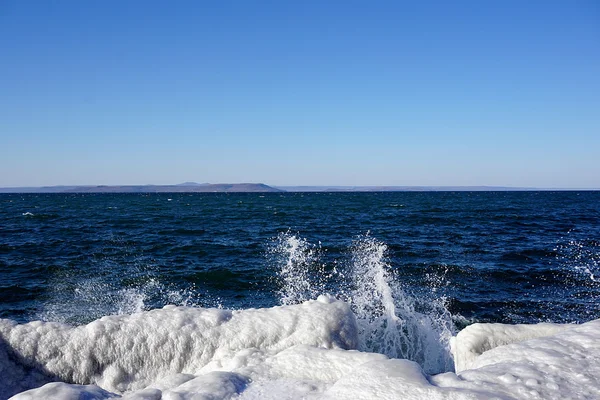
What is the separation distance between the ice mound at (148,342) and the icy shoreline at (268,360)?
0.05 ft

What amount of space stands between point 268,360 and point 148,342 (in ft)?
7.17

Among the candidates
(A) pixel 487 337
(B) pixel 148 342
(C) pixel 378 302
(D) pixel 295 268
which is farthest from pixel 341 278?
(B) pixel 148 342

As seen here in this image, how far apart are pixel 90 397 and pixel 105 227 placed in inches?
1235

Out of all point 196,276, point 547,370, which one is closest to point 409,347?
point 547,370

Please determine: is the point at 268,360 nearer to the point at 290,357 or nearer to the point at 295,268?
the point at 290,357

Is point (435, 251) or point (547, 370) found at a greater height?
point (547, 370)

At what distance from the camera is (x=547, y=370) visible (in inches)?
158

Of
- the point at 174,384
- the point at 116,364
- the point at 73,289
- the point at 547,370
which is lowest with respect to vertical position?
the point at 73,289

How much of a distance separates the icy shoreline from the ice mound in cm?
1

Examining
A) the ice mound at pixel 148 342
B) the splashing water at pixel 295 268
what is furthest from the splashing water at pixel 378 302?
the ice mound at pixel 148 342

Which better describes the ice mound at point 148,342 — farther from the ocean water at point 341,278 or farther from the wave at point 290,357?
the ocean water at point 341,278

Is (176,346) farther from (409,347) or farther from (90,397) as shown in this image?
(409,347)

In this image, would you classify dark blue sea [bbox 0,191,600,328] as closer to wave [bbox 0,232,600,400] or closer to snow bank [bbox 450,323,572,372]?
wave [bbox 0,232,600,400]

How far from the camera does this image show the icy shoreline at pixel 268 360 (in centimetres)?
380
